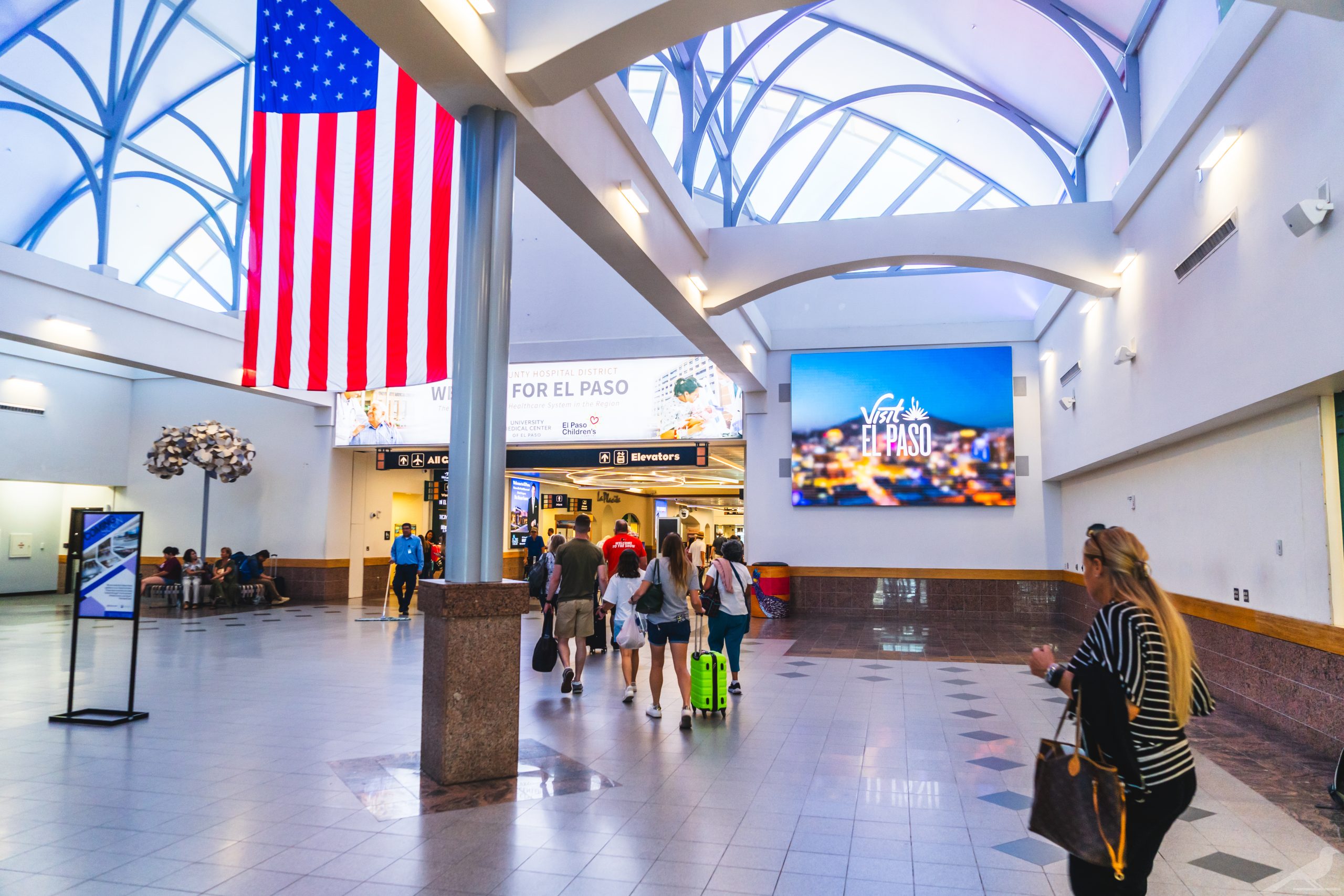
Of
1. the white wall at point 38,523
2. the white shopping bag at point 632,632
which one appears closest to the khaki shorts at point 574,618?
the white shopping bag at point 632,632

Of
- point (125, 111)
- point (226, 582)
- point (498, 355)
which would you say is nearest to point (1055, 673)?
point (498, 355)

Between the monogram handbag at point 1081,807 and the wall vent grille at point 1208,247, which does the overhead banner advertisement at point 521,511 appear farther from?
the monogram handbag at point 1081,807

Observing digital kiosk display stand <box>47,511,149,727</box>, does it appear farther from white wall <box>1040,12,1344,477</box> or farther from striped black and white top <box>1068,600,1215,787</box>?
white wall <box>1040,12,1344,477</box>

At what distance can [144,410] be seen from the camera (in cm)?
1794

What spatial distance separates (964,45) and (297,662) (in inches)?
436

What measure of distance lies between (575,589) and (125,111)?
1004 cm

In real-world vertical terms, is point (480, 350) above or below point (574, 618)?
above

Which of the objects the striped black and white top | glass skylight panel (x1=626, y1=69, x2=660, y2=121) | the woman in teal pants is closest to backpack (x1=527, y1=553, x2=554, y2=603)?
the woman in teal pants

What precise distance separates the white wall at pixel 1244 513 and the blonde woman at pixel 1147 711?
4125 mm

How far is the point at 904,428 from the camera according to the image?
46.0 ft

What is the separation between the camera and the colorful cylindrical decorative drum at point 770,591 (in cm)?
1394

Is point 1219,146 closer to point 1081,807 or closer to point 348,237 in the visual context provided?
point 1081,807

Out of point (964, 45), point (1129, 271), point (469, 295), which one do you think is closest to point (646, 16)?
point (469, 295)

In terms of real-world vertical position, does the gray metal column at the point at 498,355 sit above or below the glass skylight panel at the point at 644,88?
below
